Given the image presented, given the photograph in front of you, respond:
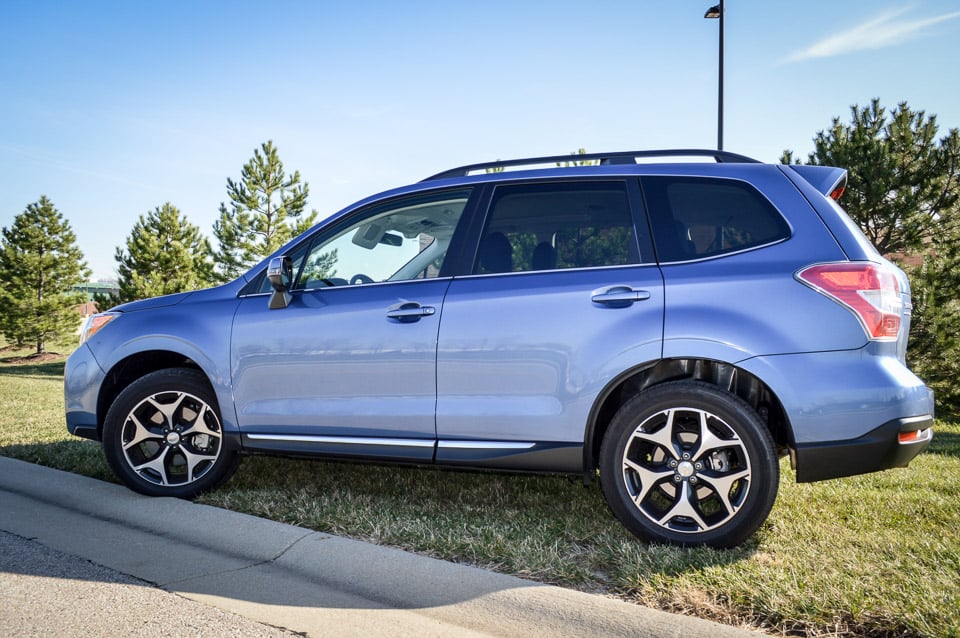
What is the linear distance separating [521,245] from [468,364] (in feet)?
2.33

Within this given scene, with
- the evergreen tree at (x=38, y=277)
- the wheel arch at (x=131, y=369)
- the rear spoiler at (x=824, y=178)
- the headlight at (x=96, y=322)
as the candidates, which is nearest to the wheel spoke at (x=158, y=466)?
the wheel arch at (x=131, y=369)

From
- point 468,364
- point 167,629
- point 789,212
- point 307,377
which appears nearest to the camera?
point 167,629

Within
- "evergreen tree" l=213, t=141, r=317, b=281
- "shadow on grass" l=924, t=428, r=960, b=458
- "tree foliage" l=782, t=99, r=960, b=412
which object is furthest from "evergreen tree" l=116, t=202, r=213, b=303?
"shadow on grass" l=924, t=428, r=960, b=458

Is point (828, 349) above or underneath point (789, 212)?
underneath

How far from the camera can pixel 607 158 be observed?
4250 mm

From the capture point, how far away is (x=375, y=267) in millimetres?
4602

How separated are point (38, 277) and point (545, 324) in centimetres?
4735

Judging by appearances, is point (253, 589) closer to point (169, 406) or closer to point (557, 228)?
point (169, 406)

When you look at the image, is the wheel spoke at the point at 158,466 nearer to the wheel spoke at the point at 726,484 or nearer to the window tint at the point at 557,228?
the window tint at the point at 557,228

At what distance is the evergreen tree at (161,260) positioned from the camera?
124 feet

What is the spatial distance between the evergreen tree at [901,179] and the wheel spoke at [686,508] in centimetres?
1675

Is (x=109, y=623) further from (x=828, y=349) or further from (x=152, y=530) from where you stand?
(x=828, y=349)

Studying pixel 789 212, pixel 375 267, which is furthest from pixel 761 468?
pixel 375 267

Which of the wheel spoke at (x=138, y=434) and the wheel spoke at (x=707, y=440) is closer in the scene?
the wheel spoke at (x=707, y=440)
